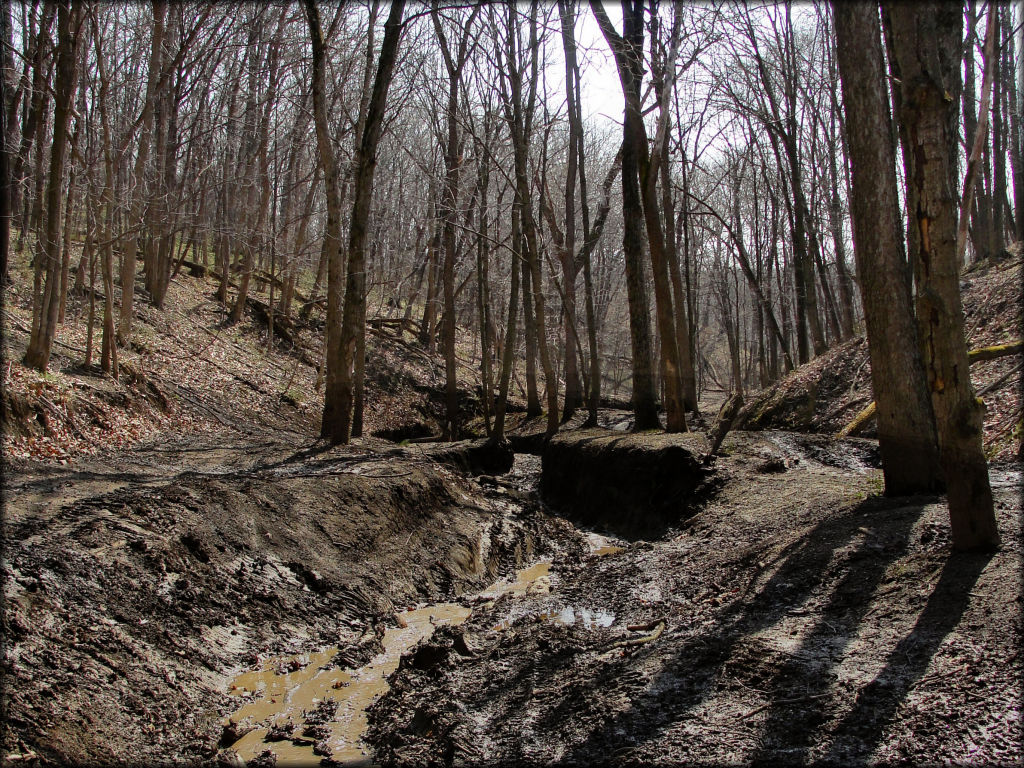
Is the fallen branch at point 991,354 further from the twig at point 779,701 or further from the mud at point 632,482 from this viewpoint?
the twig at point 779,701

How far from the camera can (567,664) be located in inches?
173

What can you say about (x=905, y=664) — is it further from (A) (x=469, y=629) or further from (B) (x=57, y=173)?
(B) (x=57, y=173)

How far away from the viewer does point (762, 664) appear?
12.2 feet

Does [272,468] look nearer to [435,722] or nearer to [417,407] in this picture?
[435,722]

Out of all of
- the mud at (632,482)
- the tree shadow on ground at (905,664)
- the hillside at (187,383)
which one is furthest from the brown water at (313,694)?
the hillside at (187,383)

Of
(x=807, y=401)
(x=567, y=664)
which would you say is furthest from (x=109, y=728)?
(x=807, y=401)

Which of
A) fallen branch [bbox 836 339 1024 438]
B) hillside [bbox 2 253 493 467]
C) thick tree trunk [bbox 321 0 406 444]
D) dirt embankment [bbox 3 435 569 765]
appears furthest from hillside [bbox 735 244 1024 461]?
hillside [bbox 2 253 493 467]

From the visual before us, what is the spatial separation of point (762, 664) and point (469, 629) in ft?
8.49

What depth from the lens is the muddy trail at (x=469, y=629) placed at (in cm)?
328

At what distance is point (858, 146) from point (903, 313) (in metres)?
1.67

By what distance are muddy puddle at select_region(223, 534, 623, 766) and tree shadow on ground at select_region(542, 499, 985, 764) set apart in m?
1.34

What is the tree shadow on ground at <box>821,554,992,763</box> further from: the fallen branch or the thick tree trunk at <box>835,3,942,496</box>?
the fallen branch

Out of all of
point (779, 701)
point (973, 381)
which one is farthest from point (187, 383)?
point (973, 381)

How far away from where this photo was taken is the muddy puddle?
4.01m
